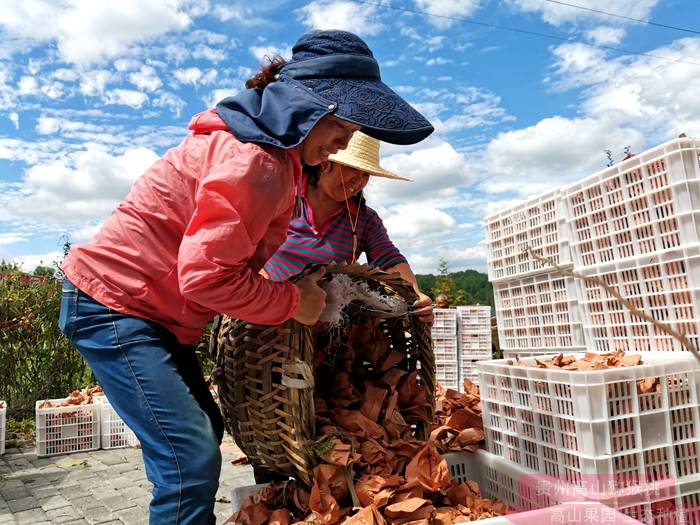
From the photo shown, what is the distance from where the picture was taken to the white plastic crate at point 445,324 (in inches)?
271

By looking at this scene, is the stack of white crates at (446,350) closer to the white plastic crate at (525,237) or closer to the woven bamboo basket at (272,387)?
the white plastic crate at (525,237)

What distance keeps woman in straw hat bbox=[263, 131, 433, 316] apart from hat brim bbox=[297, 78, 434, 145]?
96cm

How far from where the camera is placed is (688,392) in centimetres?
211

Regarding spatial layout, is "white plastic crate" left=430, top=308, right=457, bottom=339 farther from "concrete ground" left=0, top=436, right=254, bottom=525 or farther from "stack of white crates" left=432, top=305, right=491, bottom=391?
"concrete ground" left=0, top=436, right=254, bottom=525

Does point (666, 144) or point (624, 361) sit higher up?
point (666, 144)

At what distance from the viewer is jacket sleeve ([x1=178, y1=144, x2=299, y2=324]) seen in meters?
1.47

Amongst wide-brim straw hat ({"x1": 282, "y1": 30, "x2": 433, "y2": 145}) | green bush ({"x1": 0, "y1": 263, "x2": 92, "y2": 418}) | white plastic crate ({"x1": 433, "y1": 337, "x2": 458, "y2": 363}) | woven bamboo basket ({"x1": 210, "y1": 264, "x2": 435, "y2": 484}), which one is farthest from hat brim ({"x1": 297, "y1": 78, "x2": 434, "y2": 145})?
green bush ({"x1": 0, "y1": 263, "x2": 92, "y2": 418})

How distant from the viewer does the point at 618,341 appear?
260 centimetres

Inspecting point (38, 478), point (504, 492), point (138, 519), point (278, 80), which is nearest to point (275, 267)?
point (278, 80)

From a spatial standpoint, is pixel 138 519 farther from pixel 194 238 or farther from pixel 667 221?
pixel 667 221

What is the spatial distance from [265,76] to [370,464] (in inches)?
52.4

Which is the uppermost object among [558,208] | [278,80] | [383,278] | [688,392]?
[278,80]

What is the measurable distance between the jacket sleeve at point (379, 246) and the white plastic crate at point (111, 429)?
3362mm

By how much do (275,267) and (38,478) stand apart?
9.42 feet
